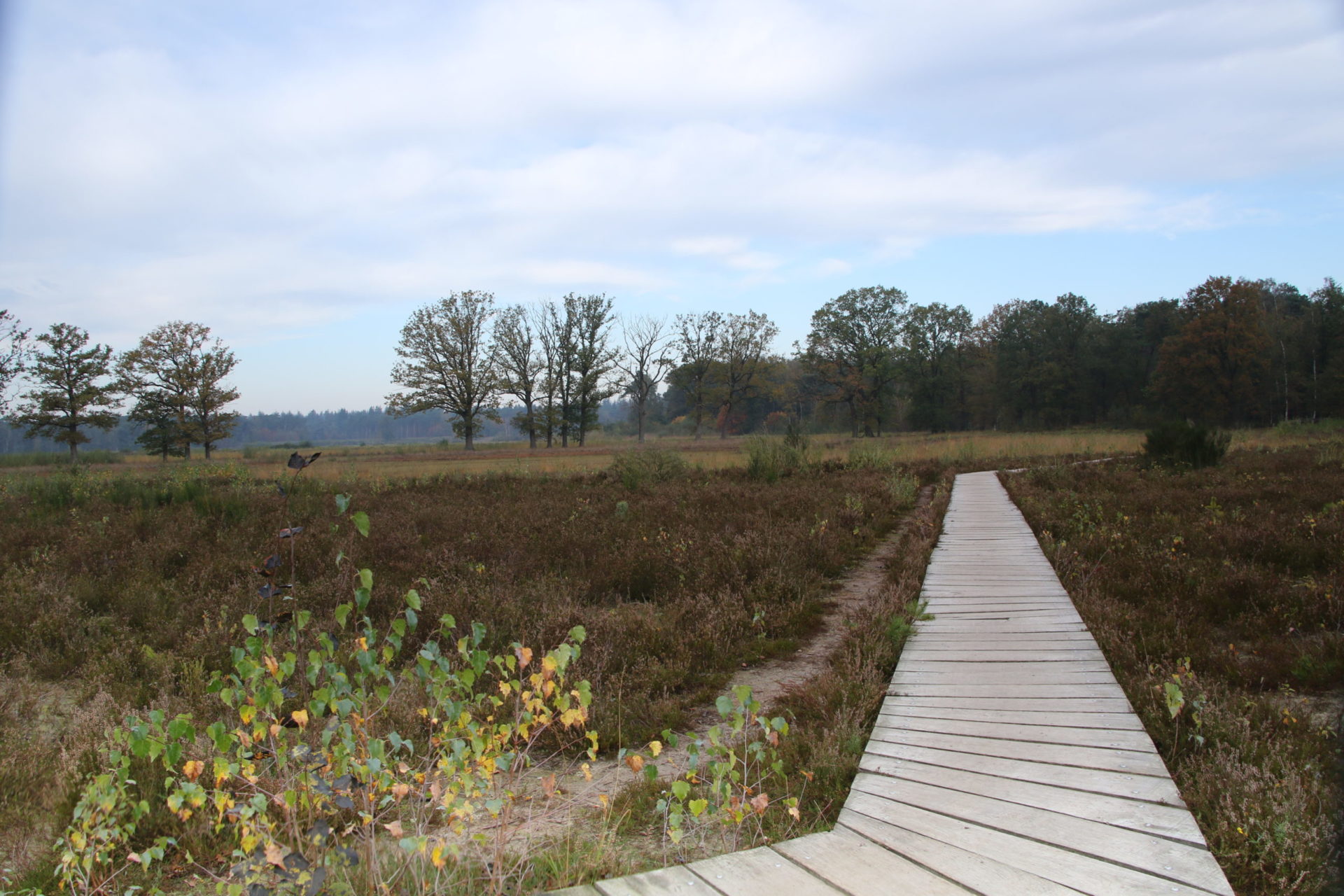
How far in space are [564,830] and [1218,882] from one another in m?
2.55

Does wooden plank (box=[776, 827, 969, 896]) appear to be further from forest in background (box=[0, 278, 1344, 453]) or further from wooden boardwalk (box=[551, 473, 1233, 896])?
forest in background (box=[0, 278, 1344, 453])

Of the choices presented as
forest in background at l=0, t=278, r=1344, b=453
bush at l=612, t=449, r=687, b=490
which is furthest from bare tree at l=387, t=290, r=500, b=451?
bush at l=612, t=449, r=687, b=490

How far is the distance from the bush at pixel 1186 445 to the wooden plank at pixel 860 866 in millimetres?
15449

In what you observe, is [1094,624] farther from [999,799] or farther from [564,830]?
[564,830]

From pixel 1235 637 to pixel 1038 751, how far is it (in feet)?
10.9

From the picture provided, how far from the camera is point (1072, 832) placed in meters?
2.81

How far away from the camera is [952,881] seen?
8.22 ft

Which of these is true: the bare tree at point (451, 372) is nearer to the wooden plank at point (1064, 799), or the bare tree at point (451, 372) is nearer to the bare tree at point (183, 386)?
the bare tree at point (183, 386)

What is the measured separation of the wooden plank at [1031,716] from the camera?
3828mm

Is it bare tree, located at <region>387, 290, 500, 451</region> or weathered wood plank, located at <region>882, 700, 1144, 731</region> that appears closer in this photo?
weathered wood plank, located at <region>882, 700, 1144, 731</region>

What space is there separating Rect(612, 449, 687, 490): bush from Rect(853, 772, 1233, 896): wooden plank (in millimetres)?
12846

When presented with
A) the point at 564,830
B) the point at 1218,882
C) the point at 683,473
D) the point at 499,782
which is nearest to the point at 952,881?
the point at 1218,882

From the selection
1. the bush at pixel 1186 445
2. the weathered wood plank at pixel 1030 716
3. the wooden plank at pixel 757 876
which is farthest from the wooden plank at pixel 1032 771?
the bush at pixel 1186 445

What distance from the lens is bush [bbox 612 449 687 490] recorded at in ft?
55.3
